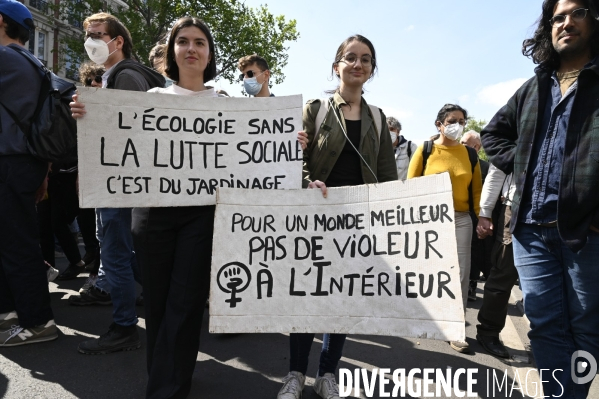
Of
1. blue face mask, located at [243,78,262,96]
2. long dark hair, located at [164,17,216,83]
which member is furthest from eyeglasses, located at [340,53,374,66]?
blue face mask, located at [243,78,262,96]

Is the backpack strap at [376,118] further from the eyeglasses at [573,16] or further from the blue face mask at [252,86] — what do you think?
the blue face mask at [252,86]

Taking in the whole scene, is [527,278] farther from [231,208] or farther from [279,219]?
[231,208]

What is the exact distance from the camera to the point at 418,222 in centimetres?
200

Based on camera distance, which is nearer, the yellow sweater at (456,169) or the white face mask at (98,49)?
the white face mask at (98,49)

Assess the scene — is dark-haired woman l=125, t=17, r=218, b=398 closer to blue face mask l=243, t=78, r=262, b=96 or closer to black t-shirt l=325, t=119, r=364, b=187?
black t-shirt l=325, t=119, r=364, b=187

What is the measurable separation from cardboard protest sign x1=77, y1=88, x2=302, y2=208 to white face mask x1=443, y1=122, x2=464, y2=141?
2037mm

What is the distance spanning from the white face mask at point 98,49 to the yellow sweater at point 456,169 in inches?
102

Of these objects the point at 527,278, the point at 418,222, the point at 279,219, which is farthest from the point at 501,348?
the point at 279,219

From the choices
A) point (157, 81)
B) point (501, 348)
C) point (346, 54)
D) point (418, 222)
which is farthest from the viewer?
point (501, 348)

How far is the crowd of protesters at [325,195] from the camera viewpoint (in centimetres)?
195

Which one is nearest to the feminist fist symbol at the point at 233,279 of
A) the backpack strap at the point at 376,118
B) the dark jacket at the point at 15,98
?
the backpack strap at the point at 376,118

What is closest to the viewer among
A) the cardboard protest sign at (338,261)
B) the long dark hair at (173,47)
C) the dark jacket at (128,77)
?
the cardboard protest sign at (338,261)

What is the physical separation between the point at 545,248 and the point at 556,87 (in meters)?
0.75

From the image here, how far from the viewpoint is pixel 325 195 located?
6.86ft
